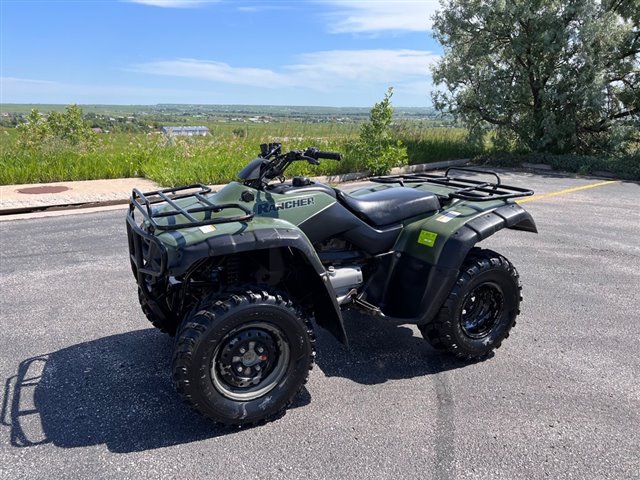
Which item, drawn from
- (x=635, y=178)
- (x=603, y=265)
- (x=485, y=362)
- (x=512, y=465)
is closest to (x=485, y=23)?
(x=635, y=178)

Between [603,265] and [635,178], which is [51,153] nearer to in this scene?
[603,265]

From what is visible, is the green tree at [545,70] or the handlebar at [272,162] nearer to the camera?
the handlebar at [272,162]

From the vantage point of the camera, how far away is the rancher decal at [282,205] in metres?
3.27

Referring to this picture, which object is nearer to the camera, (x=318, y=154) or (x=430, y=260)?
(x=318, y=154)

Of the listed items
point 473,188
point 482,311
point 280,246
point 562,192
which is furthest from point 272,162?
point 562,192

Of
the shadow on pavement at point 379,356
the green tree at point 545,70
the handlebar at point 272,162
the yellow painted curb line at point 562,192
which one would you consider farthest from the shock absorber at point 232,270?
the green tree at point 545,70

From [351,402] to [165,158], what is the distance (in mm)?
10380

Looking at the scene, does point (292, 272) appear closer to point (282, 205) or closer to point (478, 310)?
point (282, 205)

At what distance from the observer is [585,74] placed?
15.5m

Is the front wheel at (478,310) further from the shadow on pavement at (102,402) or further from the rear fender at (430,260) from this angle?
the shadow on pavement at (102,402)

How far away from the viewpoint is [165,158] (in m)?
12.6

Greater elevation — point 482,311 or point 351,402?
point 482,311

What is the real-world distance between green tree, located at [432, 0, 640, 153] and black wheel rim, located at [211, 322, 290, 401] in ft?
50.9

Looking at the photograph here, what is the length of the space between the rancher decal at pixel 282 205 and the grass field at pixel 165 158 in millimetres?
7873
